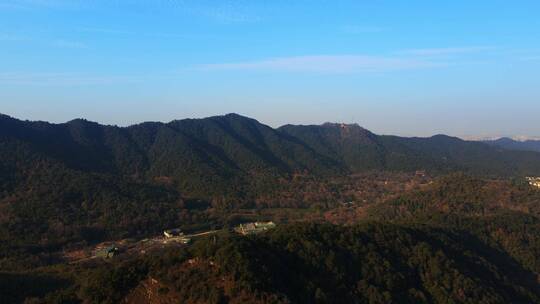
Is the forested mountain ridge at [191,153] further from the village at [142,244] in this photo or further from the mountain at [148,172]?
the village at [142,244]

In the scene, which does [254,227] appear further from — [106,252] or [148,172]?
[148,172]

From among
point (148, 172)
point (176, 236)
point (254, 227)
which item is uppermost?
point (148, 172)

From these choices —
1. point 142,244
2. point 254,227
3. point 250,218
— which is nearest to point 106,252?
point 142,244

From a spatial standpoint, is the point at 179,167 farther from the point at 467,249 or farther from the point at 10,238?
the point at 467,249

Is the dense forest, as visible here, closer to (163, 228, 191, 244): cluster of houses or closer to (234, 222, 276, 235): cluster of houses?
(163, 228, 191, 244): cluster of houses

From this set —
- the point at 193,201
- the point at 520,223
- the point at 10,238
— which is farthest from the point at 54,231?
the point at 520,223
